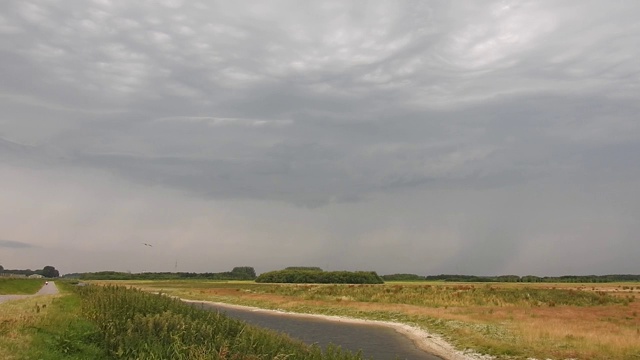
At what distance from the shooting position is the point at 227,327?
20797 mm

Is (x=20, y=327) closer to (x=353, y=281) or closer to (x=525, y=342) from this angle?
(x=525, y=342)

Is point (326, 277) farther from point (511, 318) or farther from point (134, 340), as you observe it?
point (134, 340)

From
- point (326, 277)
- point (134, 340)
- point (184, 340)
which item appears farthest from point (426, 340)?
point (326, 277)

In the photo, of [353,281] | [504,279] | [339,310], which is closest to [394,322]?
[339,310]

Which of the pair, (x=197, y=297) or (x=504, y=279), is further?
(x=504, y=279)

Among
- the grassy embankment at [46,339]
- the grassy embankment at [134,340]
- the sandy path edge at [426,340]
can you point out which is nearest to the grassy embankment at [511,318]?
the sandy path edge at [426,340]

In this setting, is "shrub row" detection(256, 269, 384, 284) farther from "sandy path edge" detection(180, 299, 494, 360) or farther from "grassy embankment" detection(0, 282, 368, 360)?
"grassy embankment" detection(0, 282, 368, 360)

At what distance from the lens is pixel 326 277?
16412cm

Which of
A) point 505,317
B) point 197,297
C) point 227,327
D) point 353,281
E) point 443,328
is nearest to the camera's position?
point 227,327

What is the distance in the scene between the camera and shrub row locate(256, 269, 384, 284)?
16150 cm

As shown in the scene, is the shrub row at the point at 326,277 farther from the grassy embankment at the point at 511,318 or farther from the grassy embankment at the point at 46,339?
the grassy embankment at the point at 46,339

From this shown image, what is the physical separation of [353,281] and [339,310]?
3955 inches

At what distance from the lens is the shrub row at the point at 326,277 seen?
16150cm

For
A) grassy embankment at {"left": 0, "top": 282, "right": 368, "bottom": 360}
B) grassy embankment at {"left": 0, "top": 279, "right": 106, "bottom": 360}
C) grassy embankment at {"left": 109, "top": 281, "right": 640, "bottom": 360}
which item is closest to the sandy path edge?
grassy embankment at {"left": 109, "top": 281, "right": 640, "bottom": 360}
